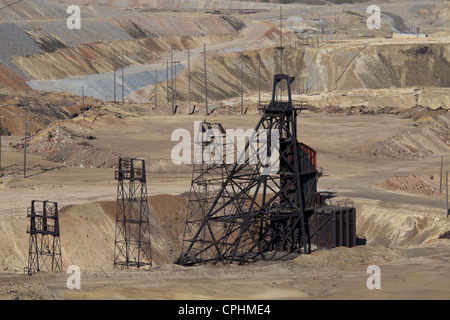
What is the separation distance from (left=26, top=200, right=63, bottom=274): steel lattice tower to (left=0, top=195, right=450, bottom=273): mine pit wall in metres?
0.78

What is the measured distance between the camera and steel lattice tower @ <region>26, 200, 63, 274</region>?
55906 millimetres

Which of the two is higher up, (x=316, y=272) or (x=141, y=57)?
(x=141, y=57)

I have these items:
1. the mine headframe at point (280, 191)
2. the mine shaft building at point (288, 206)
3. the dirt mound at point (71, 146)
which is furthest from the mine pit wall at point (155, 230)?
the dirt mound at point (71, 146)

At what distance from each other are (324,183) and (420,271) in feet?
113

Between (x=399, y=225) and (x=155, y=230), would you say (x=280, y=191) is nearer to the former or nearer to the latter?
(x=399, y=225)

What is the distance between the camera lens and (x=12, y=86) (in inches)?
5433

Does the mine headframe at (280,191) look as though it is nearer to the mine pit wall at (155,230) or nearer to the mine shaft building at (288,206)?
the mine shaft building at (288,206)

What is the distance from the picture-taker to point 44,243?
60.4 m

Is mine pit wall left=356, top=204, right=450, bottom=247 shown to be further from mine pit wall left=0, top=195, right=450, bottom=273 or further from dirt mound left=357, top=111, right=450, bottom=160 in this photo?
dirt mound left=357, top=111, right=450, bottom=160

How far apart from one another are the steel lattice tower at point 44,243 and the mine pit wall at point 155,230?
776 millimetres

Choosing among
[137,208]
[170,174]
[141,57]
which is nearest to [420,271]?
[137,208]

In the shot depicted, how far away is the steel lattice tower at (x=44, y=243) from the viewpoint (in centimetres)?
5591

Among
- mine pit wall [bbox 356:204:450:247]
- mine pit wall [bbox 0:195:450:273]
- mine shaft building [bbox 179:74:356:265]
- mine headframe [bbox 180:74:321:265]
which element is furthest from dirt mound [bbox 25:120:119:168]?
mine pit wall [bbox 356:204:450:247]

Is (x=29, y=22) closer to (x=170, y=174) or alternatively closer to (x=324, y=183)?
(x=170, y=174)
